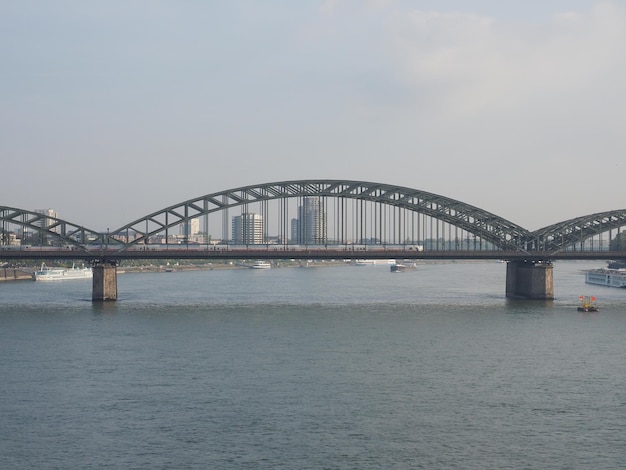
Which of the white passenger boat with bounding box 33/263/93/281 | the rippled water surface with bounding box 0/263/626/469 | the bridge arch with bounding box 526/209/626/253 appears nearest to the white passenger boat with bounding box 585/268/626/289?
the bridge arch with bounding box 526/209/626/253

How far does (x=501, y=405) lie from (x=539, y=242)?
79.0m

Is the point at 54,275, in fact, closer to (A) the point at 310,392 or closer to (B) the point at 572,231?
(B) the point at 572,231

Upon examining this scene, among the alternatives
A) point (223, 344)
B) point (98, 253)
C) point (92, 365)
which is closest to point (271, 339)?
point (223, 344)

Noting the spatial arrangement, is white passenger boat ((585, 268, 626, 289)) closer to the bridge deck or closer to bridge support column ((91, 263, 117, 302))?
the bridge deck

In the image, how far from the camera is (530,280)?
370ft

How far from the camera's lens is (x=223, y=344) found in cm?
6438

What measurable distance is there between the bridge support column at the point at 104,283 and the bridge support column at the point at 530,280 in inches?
2070

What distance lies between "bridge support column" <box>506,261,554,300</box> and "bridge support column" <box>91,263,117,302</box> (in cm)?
5257

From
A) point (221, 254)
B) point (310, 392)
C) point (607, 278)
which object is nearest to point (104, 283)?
point (221, 254)

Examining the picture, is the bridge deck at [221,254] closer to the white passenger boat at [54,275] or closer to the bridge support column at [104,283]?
the bridge support column at [104,283]

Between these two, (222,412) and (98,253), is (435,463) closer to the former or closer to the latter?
(222,412)

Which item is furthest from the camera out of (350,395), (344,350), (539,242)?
(539,242)

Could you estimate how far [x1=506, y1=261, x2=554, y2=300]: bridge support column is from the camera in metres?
111

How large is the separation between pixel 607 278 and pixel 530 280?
5437 centimetres
